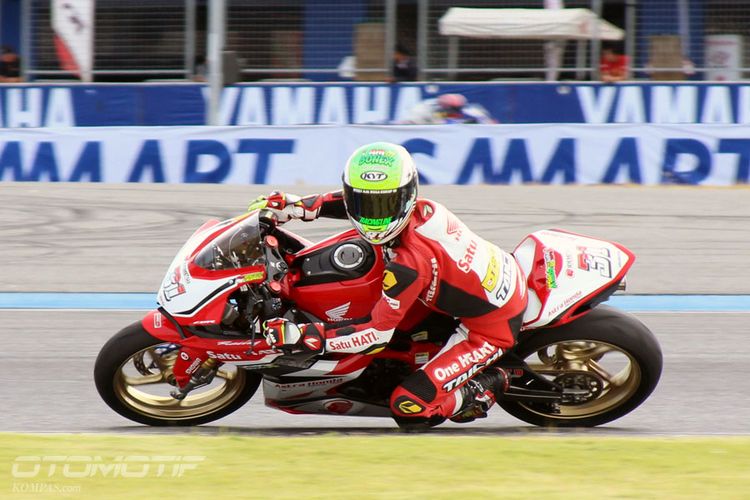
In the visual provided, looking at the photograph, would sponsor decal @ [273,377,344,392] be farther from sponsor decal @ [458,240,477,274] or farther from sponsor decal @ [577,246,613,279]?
sponsor decal @ [577,246,613,279]

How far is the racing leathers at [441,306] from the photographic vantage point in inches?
201

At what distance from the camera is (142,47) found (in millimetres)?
17766

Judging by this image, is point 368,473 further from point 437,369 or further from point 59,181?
point 59,181

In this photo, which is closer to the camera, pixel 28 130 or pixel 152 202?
pixel 152 202

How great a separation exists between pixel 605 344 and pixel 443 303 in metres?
0.83

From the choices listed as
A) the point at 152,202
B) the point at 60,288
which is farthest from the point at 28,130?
the point at 60,288

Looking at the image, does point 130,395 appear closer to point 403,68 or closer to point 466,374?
point 466,374

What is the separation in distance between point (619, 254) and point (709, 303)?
389cm

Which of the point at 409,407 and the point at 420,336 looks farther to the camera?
the point at 420,336

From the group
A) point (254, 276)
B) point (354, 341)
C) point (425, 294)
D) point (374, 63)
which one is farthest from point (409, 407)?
point (374, 63)

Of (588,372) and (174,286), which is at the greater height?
(174,286)

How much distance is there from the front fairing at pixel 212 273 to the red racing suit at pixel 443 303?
472 millimetres

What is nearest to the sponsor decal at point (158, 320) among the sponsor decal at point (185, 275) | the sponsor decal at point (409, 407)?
the sponsor decal at point (185, 275)

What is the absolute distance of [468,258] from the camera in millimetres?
5254
